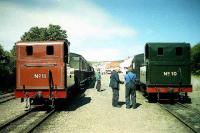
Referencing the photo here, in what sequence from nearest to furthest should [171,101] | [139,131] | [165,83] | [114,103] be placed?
1. [139,131]
2. [114,103]
3. [165,83]
4. [171,101]

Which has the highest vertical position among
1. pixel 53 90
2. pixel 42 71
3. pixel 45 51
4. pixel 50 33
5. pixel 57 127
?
pixel 50 33

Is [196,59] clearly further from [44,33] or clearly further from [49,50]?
[49,50]

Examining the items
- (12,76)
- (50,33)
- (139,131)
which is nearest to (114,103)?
(139,131)

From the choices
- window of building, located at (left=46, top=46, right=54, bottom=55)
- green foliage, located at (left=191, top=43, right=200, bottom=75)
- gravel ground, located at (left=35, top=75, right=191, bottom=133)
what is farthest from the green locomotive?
green foliage, located at (left=191, top=43, right=200, bottom=75)

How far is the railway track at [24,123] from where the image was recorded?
8859mm

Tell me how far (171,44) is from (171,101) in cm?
350

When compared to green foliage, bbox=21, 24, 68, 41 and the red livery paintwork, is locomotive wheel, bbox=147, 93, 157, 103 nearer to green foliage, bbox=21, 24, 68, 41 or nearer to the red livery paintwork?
the red livery paintwork

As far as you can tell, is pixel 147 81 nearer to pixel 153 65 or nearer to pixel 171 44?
pixel 153 65

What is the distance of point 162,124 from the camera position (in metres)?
Result: 9.63

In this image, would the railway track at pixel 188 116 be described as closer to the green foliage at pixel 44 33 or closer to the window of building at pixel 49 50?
the window of building at pixel 49 50

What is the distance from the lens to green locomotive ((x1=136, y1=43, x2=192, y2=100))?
574 inches

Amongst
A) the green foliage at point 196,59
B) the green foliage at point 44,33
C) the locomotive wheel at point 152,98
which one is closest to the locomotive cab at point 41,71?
the locomotive wheel at point 152,98

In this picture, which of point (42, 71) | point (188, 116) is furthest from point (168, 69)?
point (42, 71)

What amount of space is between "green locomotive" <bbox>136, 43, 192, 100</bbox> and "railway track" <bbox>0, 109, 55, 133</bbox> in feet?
20.4
